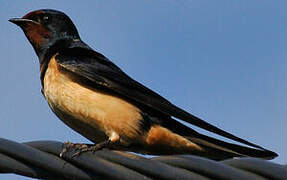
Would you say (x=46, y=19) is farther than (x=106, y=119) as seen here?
Yes

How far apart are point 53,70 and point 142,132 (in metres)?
0.83

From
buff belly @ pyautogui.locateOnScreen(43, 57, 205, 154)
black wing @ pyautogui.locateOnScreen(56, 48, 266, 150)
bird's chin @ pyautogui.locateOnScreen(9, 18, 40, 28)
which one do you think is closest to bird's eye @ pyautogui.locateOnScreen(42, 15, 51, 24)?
bird's chin @ pyautogui.locateOnScreen(9, 18, 40, 28)

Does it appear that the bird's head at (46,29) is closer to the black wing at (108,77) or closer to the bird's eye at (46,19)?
the bird's eye at (46,19)

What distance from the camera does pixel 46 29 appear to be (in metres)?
5.93

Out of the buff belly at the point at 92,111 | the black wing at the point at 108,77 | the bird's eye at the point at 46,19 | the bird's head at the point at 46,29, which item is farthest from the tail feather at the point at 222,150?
the bird's eye at the point at 46,19

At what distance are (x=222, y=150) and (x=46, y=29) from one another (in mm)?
2151

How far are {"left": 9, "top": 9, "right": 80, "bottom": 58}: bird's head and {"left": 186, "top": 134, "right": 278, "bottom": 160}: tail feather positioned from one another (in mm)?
1695

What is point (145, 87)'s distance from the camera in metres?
4.81

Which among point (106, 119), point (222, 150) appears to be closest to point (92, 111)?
point (106, 119)

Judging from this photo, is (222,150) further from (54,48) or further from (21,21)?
(21,21)

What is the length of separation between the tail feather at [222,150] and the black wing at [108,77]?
13.0 inches

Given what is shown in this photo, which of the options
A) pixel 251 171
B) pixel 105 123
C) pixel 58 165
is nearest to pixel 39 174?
pixel 58 165

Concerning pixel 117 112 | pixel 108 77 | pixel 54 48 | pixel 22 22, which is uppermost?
pixel 22 22

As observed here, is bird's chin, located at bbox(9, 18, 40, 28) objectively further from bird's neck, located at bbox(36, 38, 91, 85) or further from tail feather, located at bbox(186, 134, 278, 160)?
tail feather, located at bbox(186, 134, 278, 160)
